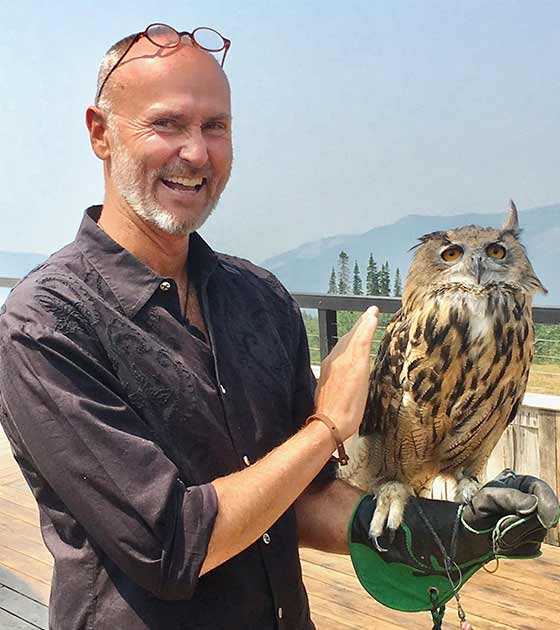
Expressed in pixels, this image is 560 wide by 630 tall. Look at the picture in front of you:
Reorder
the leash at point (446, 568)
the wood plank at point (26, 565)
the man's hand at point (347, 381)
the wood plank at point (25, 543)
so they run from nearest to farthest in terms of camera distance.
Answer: the man's hand at point (347, 381) < the leash at point (446, 568) < the wood plank at point (26, 565) < the wood plank at point (25, 543)

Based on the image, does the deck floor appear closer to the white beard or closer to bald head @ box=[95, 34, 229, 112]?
the white beard

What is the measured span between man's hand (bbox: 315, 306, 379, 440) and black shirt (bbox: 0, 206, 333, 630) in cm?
11

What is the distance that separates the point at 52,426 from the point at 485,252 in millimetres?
995

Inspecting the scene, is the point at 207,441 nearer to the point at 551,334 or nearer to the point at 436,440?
the point at 436,440

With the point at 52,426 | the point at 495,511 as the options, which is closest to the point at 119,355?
the point at 52,426

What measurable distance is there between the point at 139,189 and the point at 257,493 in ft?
1.64

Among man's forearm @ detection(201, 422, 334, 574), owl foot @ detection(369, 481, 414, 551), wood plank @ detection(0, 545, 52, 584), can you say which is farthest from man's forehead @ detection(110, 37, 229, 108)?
wood plank @ detection(0, 545, 52, 584)

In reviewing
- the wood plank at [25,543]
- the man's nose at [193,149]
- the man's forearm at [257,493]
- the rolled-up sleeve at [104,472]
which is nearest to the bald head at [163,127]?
the man's nose at [193,149]

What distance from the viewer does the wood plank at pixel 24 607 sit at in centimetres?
→ 219

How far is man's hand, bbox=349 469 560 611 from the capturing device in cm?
110

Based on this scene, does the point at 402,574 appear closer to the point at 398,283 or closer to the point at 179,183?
the point at 179,183

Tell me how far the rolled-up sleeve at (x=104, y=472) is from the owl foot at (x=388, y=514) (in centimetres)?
45

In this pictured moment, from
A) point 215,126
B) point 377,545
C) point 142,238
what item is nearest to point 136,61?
point 215,126

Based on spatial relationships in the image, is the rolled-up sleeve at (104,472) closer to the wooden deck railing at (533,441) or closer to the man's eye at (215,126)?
the man's eye at (215,126)
